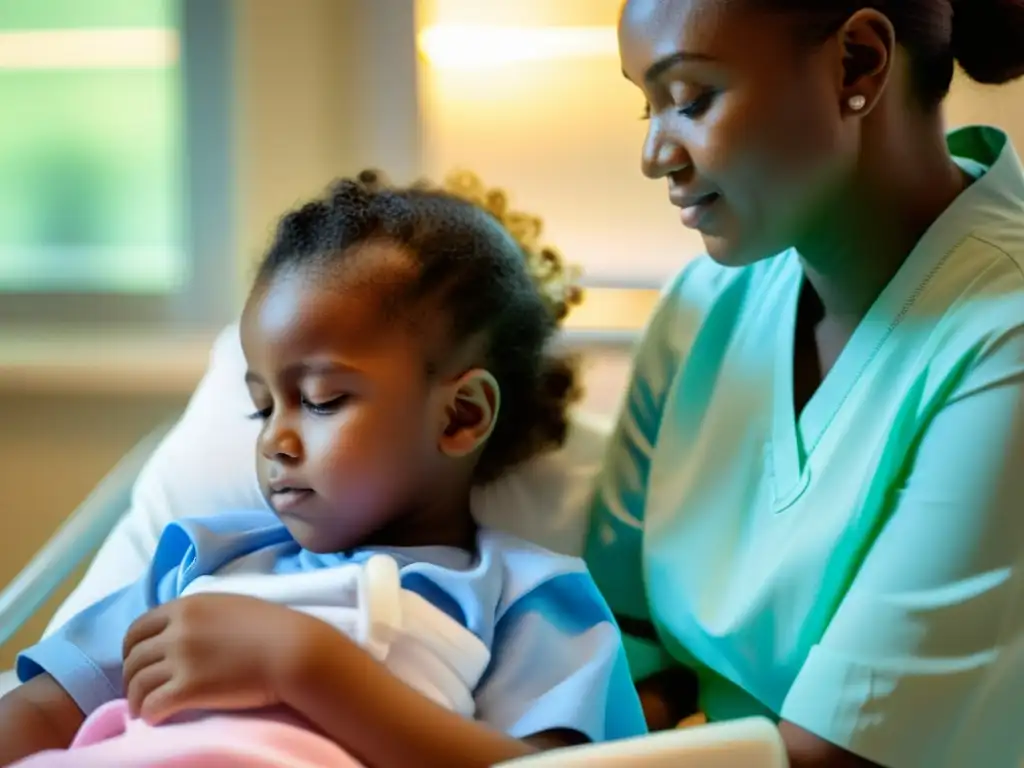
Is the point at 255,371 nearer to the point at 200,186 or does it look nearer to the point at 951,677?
the point at 951,677

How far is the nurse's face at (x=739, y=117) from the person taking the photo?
0.76 meters

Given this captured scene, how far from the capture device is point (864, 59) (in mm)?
774

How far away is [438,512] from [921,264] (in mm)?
400

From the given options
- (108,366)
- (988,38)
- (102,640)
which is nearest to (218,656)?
(102,640)

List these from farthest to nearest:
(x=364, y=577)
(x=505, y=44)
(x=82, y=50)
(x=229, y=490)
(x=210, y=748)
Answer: (x=82, y=50), (x=505, y=44), (x=229, y=490), (x=364, y=577), (x=210, y=748)

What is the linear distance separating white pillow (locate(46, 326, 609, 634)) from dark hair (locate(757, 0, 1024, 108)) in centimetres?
43

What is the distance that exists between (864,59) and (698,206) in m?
0.15

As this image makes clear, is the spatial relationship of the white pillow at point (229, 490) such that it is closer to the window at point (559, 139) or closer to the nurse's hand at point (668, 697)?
the nurse's hand at point (668, 697)

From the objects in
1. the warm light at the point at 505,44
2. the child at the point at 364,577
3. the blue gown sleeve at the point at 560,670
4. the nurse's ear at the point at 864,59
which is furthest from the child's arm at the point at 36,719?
the warm light at the point at 505,44

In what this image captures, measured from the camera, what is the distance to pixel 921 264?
80cm

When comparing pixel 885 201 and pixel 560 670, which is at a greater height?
pixel 885 201

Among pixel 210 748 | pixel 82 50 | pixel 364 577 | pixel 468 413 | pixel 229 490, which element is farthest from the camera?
pixel 82 50

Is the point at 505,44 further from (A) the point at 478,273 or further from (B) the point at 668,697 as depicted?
(B) the point at 668,697

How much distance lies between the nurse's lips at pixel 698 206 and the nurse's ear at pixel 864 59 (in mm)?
106
